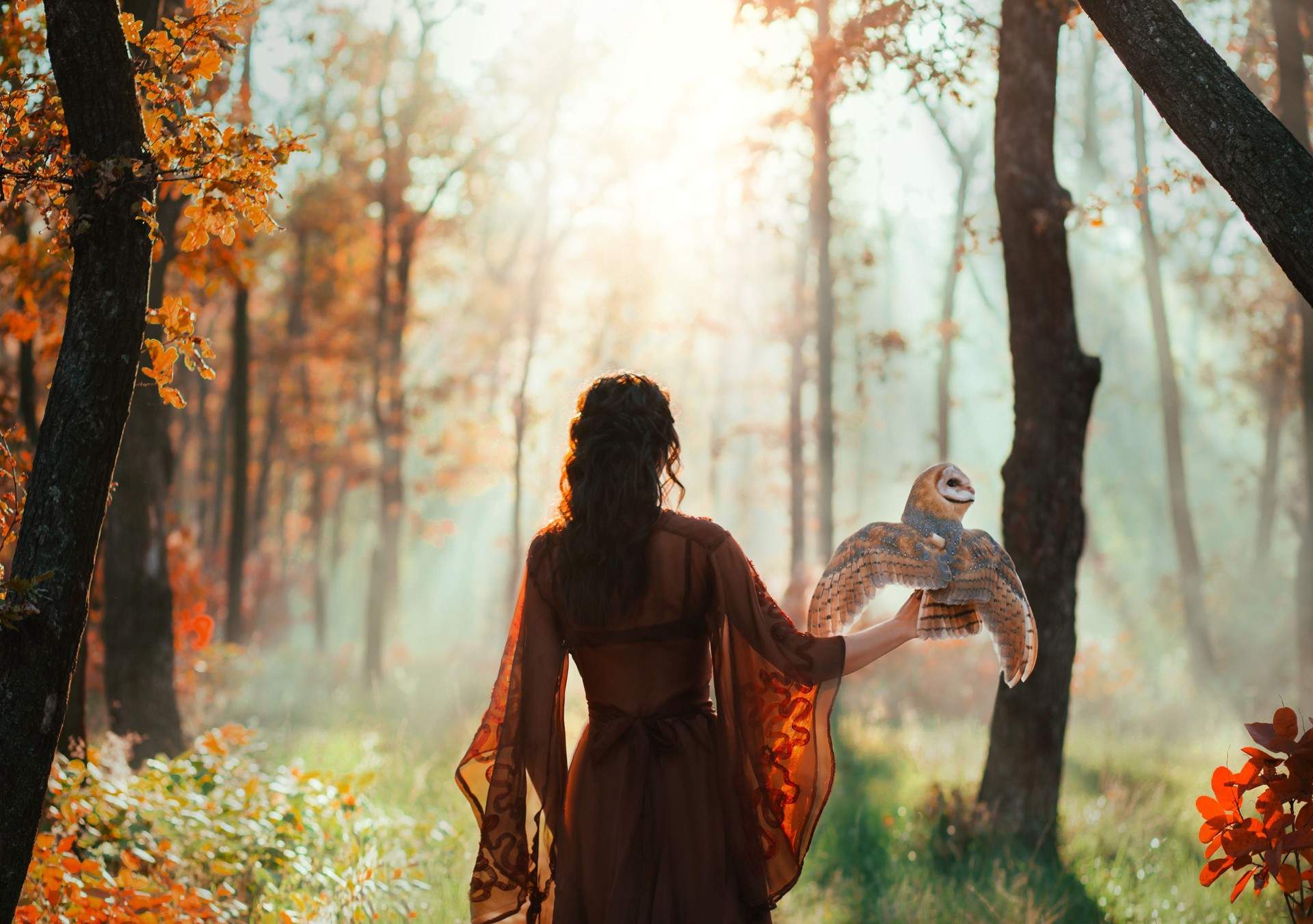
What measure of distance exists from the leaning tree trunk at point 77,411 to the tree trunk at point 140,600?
13.2 feet

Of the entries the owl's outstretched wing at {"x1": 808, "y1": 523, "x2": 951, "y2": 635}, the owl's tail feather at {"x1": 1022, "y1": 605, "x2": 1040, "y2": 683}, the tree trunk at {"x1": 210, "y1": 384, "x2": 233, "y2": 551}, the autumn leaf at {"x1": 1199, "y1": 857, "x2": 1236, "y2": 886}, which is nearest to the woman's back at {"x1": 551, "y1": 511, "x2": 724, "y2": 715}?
the owl's outstretched wing at {"x1": 808, "y1": 523, "x2": 951, "y2": 635}

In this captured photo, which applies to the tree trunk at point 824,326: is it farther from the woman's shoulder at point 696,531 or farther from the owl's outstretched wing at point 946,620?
the woman's shoulder at point 696,531

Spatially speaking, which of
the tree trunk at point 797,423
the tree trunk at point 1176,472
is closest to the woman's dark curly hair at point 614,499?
the tree trunk at point 797,423

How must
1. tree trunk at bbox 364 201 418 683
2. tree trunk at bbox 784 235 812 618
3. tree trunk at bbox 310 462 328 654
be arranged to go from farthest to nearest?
tree trunk at bbox 310 462 328 654 < tree trunk at bbox 364 201 418 683 < tree trunk at bbox 784 235 812 618

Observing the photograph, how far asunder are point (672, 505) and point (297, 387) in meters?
20.1

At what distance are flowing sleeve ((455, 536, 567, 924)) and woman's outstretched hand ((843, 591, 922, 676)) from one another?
3.10ft

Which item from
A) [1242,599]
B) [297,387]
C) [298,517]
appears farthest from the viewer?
[298,517]

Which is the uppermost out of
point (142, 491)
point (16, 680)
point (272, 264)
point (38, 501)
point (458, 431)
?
point (272, 264)

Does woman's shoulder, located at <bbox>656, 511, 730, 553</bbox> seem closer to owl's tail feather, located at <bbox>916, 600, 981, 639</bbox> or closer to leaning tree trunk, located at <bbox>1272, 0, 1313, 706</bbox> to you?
owl's tail feather, located at <bbox>916, 600, 981, 639</bbox>

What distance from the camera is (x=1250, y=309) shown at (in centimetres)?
1683

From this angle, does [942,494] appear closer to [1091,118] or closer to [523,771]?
[523,771]

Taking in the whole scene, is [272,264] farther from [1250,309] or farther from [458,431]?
[1250,309]

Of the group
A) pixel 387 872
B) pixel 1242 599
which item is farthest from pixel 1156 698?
pixel 387 872

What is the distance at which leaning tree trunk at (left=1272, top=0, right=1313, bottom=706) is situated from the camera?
10.4 m
